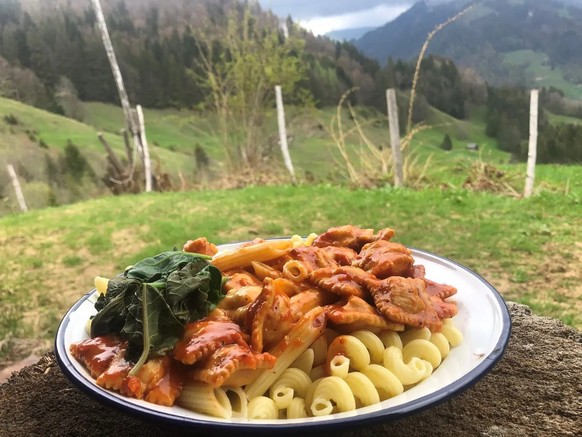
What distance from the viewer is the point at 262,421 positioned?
4.05 feet

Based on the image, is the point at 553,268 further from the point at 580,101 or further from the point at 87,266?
the point at 580,101

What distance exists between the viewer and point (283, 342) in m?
1.48

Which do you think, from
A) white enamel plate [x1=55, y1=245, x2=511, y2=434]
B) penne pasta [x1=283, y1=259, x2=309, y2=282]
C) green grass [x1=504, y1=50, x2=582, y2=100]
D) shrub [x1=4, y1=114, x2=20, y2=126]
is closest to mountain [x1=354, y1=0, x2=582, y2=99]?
green grass [x1=504, y1=50, x2=582, y2=100]

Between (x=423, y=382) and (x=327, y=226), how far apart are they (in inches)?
200

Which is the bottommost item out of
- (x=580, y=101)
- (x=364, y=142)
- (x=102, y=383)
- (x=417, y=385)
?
(x=580, y=101)

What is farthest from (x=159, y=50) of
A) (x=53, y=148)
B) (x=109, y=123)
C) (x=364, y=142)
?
(x=364, y=142)

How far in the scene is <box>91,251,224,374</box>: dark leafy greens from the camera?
142 cm

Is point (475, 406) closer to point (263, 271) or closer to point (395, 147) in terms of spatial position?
point (263, 271)

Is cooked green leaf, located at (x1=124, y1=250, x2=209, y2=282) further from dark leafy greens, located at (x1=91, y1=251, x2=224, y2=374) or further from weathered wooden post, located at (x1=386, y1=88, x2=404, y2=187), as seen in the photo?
weathered wooden post, located at (x1=386, y1=88, x2=404, y2=187)

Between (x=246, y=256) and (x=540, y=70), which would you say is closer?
(x=246, y=256)

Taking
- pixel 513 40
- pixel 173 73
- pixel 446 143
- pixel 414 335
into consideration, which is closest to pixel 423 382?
pixel 414 335

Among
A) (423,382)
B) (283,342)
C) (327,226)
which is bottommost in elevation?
(327,226)

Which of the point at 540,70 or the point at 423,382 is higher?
the point at 423,382

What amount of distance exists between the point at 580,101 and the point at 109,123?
2068cm
